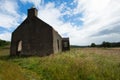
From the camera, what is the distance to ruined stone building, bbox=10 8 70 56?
2548 centimetres

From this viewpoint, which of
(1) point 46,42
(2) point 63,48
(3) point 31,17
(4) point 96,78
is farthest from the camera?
(2) point 63,48

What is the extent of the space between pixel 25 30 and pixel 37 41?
3.39 meters

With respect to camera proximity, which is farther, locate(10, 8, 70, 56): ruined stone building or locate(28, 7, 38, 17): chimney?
locate(28, 7, 38, 17): chimney

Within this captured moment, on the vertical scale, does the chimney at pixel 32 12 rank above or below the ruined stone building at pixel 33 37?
above

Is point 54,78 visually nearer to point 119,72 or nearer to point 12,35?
point 119,72

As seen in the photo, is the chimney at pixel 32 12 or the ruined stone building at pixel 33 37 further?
the chimney at pixel 32 12

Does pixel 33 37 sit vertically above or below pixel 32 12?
below

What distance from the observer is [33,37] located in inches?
1039

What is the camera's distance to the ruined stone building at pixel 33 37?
25.5 meters

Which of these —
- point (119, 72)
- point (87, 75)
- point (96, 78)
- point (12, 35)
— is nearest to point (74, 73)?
point (87, 75)

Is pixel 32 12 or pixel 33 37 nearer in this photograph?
pixel 33 37

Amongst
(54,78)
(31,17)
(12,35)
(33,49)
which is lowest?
(54,78)

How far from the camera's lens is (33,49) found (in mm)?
26172

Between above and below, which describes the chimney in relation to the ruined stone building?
above
